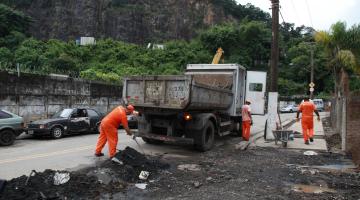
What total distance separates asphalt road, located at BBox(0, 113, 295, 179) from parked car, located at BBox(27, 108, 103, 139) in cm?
42

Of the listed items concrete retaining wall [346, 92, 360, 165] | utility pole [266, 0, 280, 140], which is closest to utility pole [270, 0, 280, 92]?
utility pole [266, 0, 280, 140]

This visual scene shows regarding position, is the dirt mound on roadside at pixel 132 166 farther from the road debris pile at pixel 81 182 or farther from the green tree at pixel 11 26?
the green tree at pixel 11 26

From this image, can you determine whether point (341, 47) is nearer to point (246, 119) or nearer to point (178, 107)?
point (246, 119)

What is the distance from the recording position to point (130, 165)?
9000 mm

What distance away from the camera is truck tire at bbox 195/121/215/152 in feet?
40.6

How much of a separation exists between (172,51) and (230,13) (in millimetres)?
47245

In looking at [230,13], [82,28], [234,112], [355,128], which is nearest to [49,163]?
[234,112]

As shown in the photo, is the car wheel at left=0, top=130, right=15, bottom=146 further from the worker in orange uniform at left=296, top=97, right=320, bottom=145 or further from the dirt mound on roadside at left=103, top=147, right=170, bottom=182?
the worker in orange uniform at left=296, top=97, right=320, bottom=145

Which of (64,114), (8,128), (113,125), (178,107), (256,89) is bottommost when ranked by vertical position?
(8,128)

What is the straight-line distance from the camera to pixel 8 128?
46.4 feet

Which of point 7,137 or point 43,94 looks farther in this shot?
point 43,94

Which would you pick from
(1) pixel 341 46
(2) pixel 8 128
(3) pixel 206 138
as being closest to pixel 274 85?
(3) pixel 206 138

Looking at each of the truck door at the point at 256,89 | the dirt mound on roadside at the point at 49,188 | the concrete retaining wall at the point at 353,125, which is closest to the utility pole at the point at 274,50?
the truck door at the point at 256,89

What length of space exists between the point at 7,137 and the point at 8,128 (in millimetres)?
304
